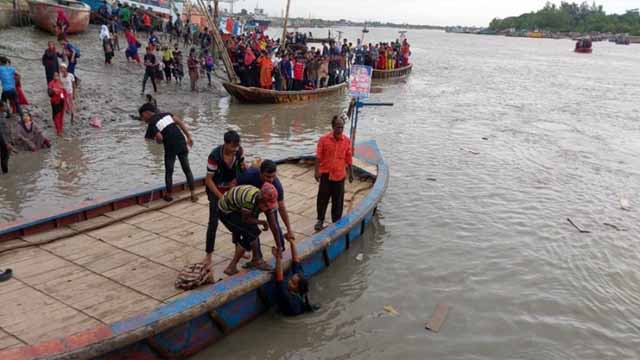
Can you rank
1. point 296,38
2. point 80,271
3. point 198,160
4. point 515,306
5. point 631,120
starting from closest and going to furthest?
point 80,271, point 515,306, point 198,160, point 631,120, point 296,38

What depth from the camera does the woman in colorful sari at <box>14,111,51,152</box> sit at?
10.6 meters

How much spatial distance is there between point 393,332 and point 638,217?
657cm

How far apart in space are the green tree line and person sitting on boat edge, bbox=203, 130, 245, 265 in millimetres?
159034

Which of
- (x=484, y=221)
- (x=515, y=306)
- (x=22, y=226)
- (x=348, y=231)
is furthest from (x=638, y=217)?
(x=22, y=226)

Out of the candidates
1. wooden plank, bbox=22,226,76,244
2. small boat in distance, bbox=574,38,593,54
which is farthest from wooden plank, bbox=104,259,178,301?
small boat in distance, bbox=574,38,593,54

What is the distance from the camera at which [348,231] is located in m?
6.63

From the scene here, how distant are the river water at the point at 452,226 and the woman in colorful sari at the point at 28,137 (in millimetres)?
321

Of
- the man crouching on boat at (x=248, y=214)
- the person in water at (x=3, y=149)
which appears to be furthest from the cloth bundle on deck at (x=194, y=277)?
the person in water at (x=3, y=149)

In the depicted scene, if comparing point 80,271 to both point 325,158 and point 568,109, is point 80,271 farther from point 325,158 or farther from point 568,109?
point 568,109

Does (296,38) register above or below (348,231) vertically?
above

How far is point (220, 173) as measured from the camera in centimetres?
520

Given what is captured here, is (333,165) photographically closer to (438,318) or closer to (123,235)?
(438,318)

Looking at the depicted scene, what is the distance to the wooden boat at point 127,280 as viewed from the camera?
3.99m

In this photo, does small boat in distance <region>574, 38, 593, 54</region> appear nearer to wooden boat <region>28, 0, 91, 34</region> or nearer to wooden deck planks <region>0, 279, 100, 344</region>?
wooden boat <region>28, 0, 91, 34</region>
